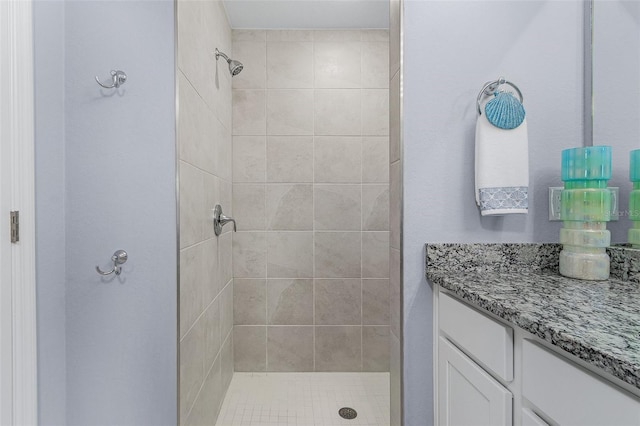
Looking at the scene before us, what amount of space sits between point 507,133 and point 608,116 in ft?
1.22

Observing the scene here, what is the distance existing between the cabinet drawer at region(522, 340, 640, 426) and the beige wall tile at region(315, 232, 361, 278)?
1.61 meters

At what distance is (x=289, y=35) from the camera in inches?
90.1

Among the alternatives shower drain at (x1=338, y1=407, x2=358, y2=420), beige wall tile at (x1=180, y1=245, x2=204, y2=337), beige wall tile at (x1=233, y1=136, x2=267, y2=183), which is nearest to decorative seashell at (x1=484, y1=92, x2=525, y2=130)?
beige wall tile at (x1=180, y1=245, x2=204, y2=337)

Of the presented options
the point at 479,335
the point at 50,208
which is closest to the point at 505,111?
the point at 479,335

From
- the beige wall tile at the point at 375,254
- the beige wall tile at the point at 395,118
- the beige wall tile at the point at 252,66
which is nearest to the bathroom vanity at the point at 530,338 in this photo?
the beige wall tile at the point at 395,118

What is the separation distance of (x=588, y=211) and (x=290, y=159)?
1.68 meters

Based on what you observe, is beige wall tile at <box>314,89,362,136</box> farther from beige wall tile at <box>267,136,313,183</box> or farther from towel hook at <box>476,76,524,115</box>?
towel hook at <box>476,76,524,115</box>

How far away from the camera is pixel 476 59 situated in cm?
116

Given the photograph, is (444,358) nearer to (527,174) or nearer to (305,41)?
(527,174)

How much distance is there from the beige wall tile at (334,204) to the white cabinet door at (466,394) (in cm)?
129

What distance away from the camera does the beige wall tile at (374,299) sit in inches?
91.3

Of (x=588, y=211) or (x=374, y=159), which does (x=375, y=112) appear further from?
(x=588, y=211)

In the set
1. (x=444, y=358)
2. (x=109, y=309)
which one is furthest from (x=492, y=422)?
(x=109, y=309)

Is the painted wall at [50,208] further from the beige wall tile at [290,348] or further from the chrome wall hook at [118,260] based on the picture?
the beige wall tile at [290,348]
